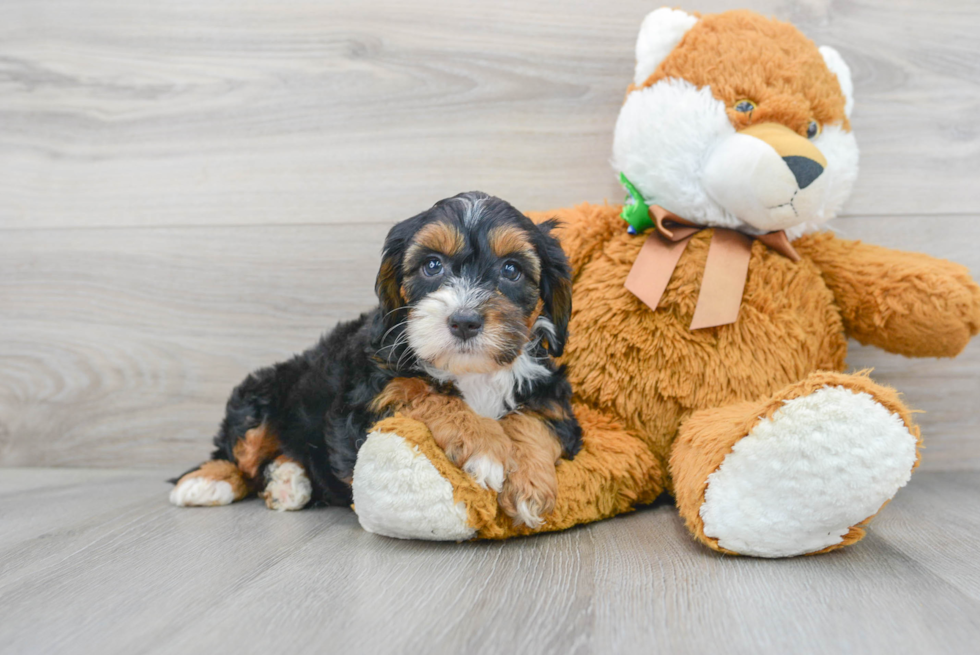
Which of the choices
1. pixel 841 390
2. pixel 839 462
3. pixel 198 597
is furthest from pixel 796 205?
pixel 198 597

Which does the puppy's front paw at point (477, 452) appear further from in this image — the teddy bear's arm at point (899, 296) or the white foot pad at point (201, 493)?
the teddy bear's arm at point (899, 296)

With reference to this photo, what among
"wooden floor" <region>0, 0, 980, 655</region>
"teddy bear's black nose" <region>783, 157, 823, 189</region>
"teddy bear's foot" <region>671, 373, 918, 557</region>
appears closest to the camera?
"teddy bear's foot" <region>671, 373, 918, 557</region>

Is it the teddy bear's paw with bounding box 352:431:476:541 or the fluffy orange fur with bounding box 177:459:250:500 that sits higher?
the teddy bear's paw with bounding box 352:431:476:541

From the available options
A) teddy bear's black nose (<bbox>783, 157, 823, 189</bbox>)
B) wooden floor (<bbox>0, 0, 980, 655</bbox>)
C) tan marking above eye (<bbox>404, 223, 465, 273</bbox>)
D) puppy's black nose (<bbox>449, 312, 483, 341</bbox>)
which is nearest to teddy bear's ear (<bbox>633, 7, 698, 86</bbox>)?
wooden floor (<bbox>0, 0, 980, 655</bbox>)

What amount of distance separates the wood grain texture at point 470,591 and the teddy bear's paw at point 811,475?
0.06m

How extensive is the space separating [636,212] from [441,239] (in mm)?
669

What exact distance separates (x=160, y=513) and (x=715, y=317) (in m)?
1.57

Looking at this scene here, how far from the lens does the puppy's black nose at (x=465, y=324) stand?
4.50 feet

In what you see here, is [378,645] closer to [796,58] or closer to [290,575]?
[290,575]

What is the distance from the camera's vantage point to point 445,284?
1.48 metres

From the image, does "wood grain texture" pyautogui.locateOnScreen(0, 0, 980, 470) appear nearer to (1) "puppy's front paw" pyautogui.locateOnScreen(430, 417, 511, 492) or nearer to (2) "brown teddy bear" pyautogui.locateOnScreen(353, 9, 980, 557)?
(2) "brown teddy bear" pyautogui.locateOnScreen(353, 9, 980, 557)

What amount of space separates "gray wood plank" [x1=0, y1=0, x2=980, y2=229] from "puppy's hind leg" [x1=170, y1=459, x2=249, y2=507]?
2.95ft

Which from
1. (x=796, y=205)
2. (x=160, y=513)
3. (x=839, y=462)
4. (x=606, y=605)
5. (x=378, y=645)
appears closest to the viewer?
(x=378, y=645)

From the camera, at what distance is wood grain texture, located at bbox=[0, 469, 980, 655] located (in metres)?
1.04
